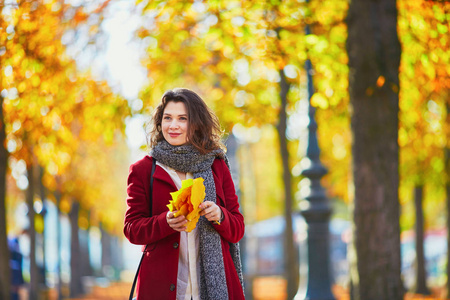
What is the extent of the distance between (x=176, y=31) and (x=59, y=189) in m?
9.20

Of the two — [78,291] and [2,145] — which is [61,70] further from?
[78,291]


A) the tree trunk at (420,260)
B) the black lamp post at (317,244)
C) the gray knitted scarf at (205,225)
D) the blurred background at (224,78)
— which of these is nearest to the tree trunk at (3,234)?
the blurred background at (224,78)

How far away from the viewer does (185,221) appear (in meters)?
3.11

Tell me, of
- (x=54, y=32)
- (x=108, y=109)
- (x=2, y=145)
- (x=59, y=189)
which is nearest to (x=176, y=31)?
(x=108, y=109)

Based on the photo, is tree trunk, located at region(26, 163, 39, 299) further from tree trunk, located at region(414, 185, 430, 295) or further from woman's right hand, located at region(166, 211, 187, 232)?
woman's right hand, located at region(166, 211, 187, 232)

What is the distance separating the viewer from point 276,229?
33.0 meters

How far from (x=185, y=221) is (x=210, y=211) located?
0.48 feet


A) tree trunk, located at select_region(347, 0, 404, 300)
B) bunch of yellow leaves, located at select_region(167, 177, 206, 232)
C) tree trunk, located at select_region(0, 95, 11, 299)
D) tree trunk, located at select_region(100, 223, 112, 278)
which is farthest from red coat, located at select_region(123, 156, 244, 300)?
tree trunk, located at select_region(100, 223, 112, 278)

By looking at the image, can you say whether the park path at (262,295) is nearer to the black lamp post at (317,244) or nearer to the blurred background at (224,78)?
the blurred background at (224,78)

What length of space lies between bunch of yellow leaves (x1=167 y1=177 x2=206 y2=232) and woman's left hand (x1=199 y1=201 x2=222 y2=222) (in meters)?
0.05

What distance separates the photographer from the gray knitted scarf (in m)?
3.32

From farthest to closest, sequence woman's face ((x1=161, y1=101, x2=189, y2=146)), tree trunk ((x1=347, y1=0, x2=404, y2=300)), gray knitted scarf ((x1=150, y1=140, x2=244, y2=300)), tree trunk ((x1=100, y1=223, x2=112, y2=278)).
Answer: tree trunk ((x1=100, y1=223, x2=112, y2=278)) < tree trunk ((x1=347, y1=0, x2=404, y2=300)) < woman's face ((x1=161, y1=101, x2=189, y2=146)) < gray knitted scarf ((x1=150, y1=140, x2=244, y2=300))

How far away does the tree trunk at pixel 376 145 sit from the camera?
6.64 meters

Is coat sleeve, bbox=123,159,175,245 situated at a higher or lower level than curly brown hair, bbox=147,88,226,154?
lower
